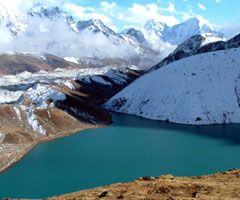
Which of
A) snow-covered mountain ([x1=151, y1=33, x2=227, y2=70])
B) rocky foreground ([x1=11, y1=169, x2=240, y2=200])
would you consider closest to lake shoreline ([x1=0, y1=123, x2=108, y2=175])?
rocky foreground ([x1=11, y1=169, x2=240, y2=200])

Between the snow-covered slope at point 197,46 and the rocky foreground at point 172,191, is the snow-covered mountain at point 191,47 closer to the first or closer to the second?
the snow-covered slope at point 197,46

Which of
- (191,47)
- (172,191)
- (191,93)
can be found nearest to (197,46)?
(191,47)

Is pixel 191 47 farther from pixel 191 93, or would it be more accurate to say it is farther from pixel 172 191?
pixel 172 191

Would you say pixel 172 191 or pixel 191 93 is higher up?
pixel 191 93

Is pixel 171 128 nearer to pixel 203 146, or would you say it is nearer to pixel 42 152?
pixel 203 146

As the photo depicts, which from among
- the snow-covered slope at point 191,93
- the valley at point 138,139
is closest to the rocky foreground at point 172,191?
the valley at point 138,139

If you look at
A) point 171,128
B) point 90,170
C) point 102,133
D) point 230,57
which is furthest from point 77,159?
point 230,57
